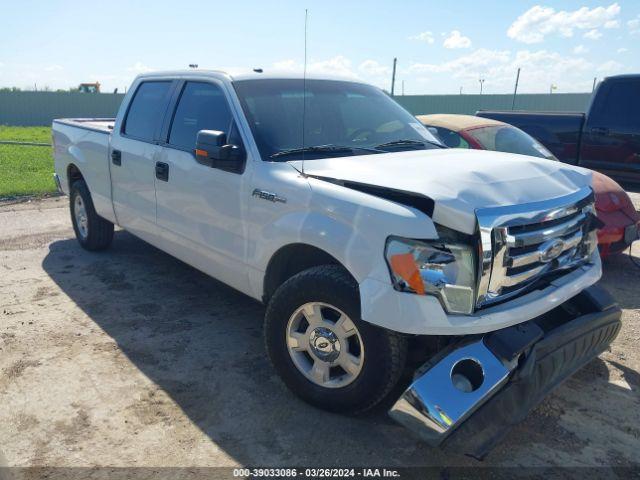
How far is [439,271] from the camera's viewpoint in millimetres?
2611

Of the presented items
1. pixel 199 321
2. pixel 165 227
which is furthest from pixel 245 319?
pixel 165 227

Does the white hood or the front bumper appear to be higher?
the white hood

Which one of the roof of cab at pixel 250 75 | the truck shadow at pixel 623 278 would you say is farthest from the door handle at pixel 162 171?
the truck shadow at pixel 623 278

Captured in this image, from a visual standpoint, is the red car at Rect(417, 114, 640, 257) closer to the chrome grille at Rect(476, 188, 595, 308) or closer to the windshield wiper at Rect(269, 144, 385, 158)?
the windshield wiper at Rect(269, 144, 385, 158)


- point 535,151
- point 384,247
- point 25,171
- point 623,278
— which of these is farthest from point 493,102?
point 384,247

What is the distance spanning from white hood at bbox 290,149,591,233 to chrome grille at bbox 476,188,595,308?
63mm

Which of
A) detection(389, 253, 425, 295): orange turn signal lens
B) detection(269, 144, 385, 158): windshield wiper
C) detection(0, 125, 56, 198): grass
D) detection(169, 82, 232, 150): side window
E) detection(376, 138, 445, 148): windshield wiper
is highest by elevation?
detection(169, 82, 232, 150): side window

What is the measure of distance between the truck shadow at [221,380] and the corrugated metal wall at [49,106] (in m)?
28.8

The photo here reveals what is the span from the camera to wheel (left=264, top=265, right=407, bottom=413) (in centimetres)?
281

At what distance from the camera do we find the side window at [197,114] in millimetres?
3928

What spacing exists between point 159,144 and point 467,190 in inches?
108

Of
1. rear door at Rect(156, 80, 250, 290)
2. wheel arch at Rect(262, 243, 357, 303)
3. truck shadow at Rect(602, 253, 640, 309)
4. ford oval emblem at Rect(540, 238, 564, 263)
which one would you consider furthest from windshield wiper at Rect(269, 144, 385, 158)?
truck shadow at Rect(602, 253, 640, 309)

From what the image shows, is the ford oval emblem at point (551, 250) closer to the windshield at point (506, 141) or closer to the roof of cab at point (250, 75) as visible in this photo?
the roof of cab at point (250, 75)

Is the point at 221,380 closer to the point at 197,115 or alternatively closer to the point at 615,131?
the point at 197,115
